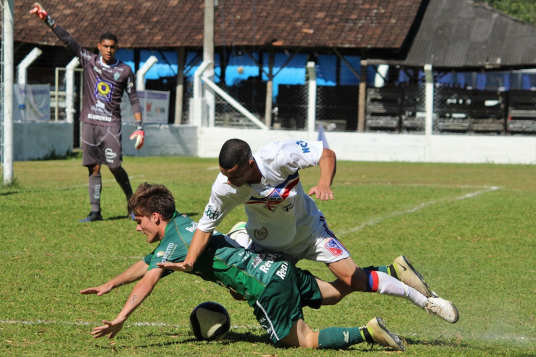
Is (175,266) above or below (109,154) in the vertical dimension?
below

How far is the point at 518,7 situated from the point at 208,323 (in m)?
48.7

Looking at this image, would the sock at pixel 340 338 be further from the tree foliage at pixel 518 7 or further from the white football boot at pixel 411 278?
the tree foliage at pixel 518 7

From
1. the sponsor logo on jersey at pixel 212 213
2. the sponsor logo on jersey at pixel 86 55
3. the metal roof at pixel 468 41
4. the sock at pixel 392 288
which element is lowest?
the sock at pixel 392 288

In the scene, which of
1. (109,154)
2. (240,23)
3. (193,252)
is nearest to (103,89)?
(109,154)

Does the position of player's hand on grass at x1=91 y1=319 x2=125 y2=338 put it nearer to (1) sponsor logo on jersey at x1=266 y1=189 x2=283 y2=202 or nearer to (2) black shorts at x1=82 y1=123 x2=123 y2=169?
(1) sponsor logo on jersey at x1=266 y1=189 x2=283 y2=202

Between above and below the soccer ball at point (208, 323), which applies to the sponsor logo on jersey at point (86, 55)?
above

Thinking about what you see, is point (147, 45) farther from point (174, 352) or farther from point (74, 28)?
point (174, 352)

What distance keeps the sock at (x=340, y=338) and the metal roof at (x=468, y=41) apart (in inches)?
854

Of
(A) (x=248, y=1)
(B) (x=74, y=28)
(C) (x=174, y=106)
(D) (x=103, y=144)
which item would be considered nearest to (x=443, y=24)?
(A) (x=248, y=1)

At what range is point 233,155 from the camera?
14.2 feet

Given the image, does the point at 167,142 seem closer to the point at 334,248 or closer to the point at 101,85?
the point at 101,85

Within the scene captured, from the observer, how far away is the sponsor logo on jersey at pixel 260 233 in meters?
4.99

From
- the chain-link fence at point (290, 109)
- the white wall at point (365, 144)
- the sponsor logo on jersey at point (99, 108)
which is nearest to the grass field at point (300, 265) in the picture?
the sponsor logo on jersey at point (99, 108)

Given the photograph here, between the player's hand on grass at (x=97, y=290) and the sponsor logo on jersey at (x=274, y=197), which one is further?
the sponsor logo on jersey at (x=274, y=197)
